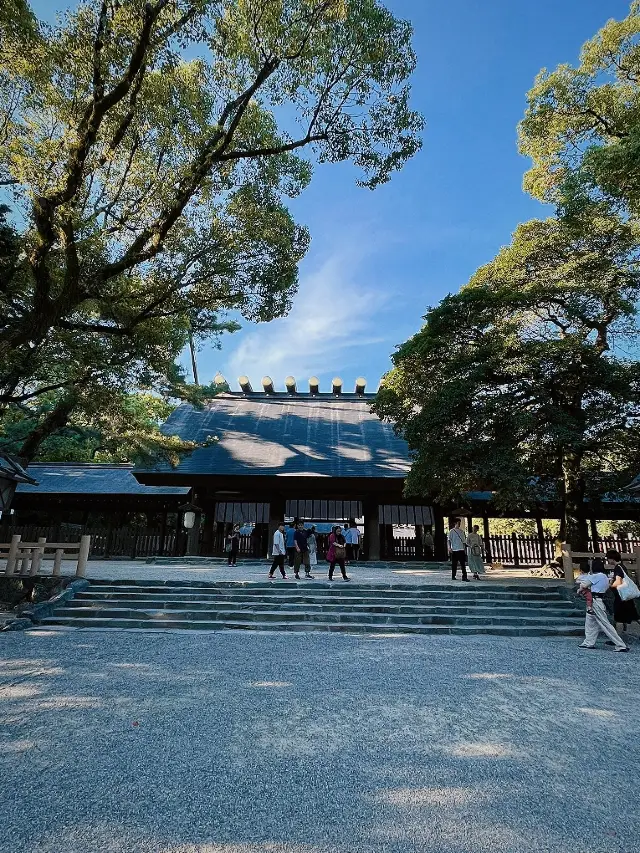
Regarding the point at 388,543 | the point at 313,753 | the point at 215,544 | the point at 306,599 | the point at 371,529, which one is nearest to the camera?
Result: the point at 313,753

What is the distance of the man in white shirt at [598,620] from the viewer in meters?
6.39

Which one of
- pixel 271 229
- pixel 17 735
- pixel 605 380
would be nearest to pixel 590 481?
pixel 605 380

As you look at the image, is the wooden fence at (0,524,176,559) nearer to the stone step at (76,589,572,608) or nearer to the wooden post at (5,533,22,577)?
the wooden post at (5,533,22,577)

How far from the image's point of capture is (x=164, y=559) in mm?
15039

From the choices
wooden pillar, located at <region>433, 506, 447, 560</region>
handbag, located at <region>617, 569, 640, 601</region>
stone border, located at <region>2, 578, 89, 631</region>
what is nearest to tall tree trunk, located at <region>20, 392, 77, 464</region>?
stone border, located at <region>2, 578, 89, 631</region>

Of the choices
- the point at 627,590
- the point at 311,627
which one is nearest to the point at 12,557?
the point at 311,627

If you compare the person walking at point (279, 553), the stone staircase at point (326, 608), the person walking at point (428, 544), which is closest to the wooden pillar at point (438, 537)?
the person walking at point (428, 544)

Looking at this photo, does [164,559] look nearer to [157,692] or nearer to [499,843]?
[157,692]

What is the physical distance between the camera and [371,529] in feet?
54.6

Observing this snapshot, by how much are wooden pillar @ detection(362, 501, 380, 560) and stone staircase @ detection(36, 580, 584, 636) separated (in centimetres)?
689

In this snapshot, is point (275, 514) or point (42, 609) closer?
point (42, 609)

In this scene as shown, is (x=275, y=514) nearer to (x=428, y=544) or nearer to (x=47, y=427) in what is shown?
(x=428, y=544)

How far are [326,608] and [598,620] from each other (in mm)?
4361

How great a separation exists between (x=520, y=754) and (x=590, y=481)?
34.8ft
